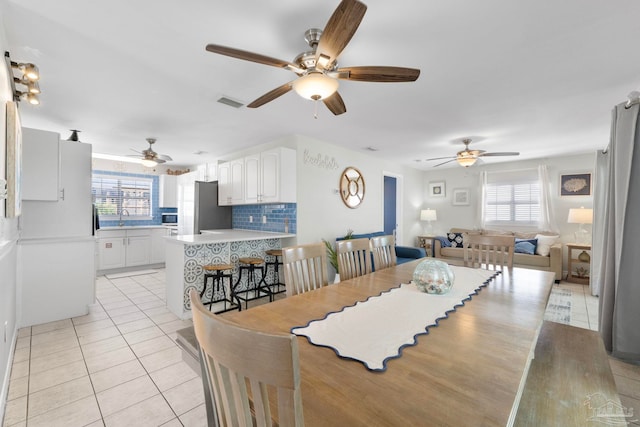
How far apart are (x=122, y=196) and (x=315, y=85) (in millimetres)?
6410

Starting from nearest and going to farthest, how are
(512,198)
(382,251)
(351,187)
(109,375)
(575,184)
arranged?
1. (109,375)
2. (382,251)
3. (351,187)
4. (575,184)
5. (512,198)

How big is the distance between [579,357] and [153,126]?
15.7 ft

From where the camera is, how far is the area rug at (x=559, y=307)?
128 inches

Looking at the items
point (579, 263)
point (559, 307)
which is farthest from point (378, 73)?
point (579, 263)

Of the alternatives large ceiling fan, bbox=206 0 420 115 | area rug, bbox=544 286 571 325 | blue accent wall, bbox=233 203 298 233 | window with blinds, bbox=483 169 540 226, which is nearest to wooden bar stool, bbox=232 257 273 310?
blue accent wall, bbox=233 203 298 233

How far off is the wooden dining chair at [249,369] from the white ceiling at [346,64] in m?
1.75

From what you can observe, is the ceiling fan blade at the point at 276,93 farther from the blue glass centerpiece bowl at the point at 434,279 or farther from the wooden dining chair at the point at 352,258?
the blue glass centerpiece bowl at the point at 434,279

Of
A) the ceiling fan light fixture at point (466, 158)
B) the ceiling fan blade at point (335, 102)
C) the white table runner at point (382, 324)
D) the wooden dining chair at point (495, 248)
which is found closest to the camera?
the white table runner at point (382, 324)

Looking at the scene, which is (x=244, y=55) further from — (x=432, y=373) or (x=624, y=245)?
(x=624, y=245)

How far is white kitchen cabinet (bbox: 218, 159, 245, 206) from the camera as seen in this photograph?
4668 millimetres

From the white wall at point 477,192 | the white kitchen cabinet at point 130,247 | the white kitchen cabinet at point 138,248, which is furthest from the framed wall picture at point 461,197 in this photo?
the white kitchen cabinet at point 138,248

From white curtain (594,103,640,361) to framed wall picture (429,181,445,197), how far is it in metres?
4.63

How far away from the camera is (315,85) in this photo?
1.79 metres

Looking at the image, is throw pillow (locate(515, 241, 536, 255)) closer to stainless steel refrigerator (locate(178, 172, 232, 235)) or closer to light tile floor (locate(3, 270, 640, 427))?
light tile floor (locate(3, 270, 640, 427))
